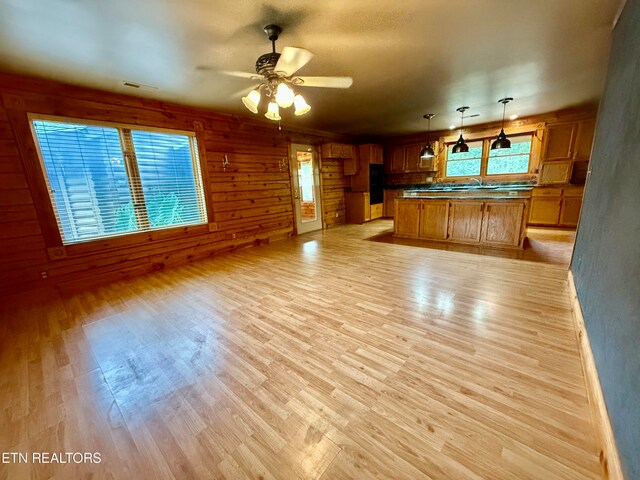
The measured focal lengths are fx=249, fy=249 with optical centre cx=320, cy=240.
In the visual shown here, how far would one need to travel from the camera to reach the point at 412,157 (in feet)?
24.8

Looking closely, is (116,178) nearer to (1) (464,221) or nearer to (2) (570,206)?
(1) (464,221)

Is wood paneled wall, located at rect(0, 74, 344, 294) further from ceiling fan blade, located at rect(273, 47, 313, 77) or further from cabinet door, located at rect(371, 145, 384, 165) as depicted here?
ceiling fan blade, located at rect(273, 47, 313, 77)

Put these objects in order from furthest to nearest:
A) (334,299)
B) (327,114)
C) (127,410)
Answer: (327,114) < (334,299) < (127,410)

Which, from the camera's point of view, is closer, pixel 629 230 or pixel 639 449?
pixel 639 449

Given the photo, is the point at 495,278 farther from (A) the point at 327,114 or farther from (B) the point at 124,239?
(B) the point at 124,239

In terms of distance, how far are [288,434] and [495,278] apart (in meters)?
3.01

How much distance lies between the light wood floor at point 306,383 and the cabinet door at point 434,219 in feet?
6.82

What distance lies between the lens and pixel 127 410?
149 cm

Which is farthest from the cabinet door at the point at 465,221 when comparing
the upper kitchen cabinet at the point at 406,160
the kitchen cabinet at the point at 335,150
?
the kitchen cabinet at the point at 335,150

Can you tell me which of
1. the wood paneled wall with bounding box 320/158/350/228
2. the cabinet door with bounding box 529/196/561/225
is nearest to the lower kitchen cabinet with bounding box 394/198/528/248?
the wood paneled wall with bounding box 320/158/350/228

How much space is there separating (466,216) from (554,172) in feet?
10.2

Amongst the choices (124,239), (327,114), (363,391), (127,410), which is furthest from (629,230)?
(124,239)

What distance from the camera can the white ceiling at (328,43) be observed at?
1.89m

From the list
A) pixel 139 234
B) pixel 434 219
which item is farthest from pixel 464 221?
pixel 139 234
